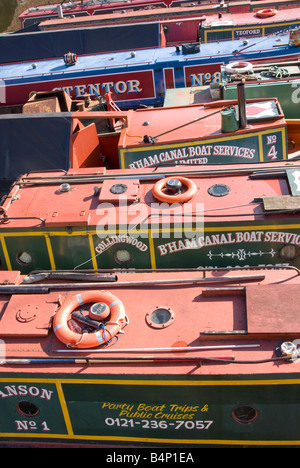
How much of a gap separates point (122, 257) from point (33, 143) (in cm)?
557

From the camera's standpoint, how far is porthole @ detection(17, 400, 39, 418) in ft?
21.9

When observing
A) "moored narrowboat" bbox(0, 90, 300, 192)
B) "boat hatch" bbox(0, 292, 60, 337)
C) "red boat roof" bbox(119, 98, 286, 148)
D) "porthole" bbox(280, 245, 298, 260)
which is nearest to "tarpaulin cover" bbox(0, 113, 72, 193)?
"moored narrowboat" bbox(0, 90, 300, 192)

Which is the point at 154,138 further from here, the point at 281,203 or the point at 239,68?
Answer: the point at 239,68

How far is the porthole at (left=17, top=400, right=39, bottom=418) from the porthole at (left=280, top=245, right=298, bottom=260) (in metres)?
4.70

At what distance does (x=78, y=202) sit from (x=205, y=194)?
2.34 m

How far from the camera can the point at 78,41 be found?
22.3 metres

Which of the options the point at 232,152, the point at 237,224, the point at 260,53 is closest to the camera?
the point at 237,224

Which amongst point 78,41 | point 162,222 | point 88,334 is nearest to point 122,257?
point 162,222

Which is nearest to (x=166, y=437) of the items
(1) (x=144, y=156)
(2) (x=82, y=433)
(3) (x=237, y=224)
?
(2) (x=82, y=433)

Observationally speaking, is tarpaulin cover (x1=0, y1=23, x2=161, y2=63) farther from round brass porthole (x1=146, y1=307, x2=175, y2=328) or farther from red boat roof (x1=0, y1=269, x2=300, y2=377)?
round brass porthole (x1=146, y1=307, x2=175, y2=328)

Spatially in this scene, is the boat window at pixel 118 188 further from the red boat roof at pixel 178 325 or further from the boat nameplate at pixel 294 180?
the boat nameplate at pixel 294 180

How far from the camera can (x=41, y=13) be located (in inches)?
1233

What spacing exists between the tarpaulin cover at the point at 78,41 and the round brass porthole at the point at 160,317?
1804 centimetres

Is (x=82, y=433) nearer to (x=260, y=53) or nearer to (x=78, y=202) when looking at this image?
(x=78, y=202)
